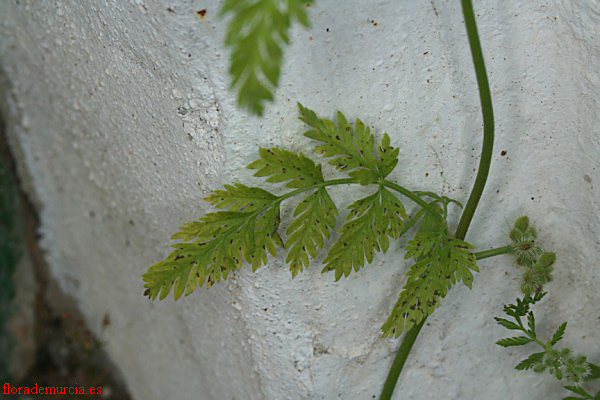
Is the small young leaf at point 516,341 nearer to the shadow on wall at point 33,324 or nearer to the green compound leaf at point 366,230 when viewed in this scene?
the green compound leaf at point 366,230

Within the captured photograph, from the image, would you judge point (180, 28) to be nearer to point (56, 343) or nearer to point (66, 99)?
point (66, 99)

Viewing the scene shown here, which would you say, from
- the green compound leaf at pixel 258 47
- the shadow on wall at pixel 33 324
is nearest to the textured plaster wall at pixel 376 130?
the green compound leaf at pixel 258 47

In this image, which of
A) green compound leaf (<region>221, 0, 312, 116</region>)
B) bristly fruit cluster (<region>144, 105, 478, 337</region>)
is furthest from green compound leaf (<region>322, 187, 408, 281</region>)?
green compound leaf (<region>221, 0, 312, 116</region>)

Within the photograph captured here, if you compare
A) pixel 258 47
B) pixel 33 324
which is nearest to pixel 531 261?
pixel 258 47

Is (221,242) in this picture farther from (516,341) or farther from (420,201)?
(516,341)

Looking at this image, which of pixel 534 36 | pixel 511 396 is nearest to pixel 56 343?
pixel 511 396

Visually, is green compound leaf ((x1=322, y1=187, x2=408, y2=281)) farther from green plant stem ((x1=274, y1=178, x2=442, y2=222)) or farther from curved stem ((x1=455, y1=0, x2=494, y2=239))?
curved stem ((x1=455, y1=0, x2=494, y2=239))

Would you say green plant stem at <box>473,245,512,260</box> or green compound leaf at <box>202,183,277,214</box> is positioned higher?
green compound leaf at <box>202,183,277,214</box>
